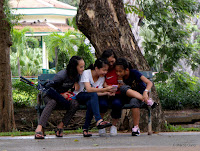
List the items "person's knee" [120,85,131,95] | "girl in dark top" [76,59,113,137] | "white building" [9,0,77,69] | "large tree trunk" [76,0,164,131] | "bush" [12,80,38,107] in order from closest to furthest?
"girl in dark top" [76,59,113,137], "person's knee" [120,85,131,95], "large tree trunk" [76,0,164,131], "bush" [12,80,38,107], "white building" [9,0,77,69]

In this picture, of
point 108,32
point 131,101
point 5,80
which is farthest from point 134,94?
point 5,80

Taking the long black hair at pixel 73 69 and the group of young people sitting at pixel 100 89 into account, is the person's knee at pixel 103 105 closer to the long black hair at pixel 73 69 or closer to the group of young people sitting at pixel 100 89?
the group of young people sitting at pixel 100 89

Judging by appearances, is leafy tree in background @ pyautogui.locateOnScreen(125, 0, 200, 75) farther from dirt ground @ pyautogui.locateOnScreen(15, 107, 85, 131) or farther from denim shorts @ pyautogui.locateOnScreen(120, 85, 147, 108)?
denim shorts @ pyautogui.locateOnScreen(120, 85, 147, 108)

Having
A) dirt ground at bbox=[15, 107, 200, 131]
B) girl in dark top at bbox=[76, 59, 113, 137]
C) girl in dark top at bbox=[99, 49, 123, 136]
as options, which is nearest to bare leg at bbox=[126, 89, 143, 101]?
girl in dark top at bbox=[99, 49, 123, 136]

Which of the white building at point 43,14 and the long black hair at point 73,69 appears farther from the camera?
the white building at point 43,14

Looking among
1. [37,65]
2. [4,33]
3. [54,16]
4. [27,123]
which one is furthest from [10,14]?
[54,16]

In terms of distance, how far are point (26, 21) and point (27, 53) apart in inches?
97.6

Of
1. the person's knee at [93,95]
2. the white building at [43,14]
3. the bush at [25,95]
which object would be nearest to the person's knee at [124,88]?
the person's knee at [93,95]

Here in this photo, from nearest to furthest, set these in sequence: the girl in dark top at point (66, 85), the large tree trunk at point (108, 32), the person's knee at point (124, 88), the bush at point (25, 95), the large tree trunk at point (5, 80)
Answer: the girl in dark top at point (66, 85), the person's knee at point (124, 88), the large tree trunk at point (108, 32), the large tree trunk at point (5, 80), the bush at point (25, 95)

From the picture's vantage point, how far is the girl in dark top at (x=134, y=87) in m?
6.29

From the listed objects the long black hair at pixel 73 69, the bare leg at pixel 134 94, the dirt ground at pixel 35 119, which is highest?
the long black hair at pixel 73 69

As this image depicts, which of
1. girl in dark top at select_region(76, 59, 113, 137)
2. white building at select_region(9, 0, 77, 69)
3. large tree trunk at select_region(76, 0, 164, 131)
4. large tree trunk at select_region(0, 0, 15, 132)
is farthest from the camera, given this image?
white building at select_region(9, 0, 77, 69)

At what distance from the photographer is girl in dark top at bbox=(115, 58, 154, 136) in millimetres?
6289

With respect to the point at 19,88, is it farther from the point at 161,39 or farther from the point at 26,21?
the point at 26,21
